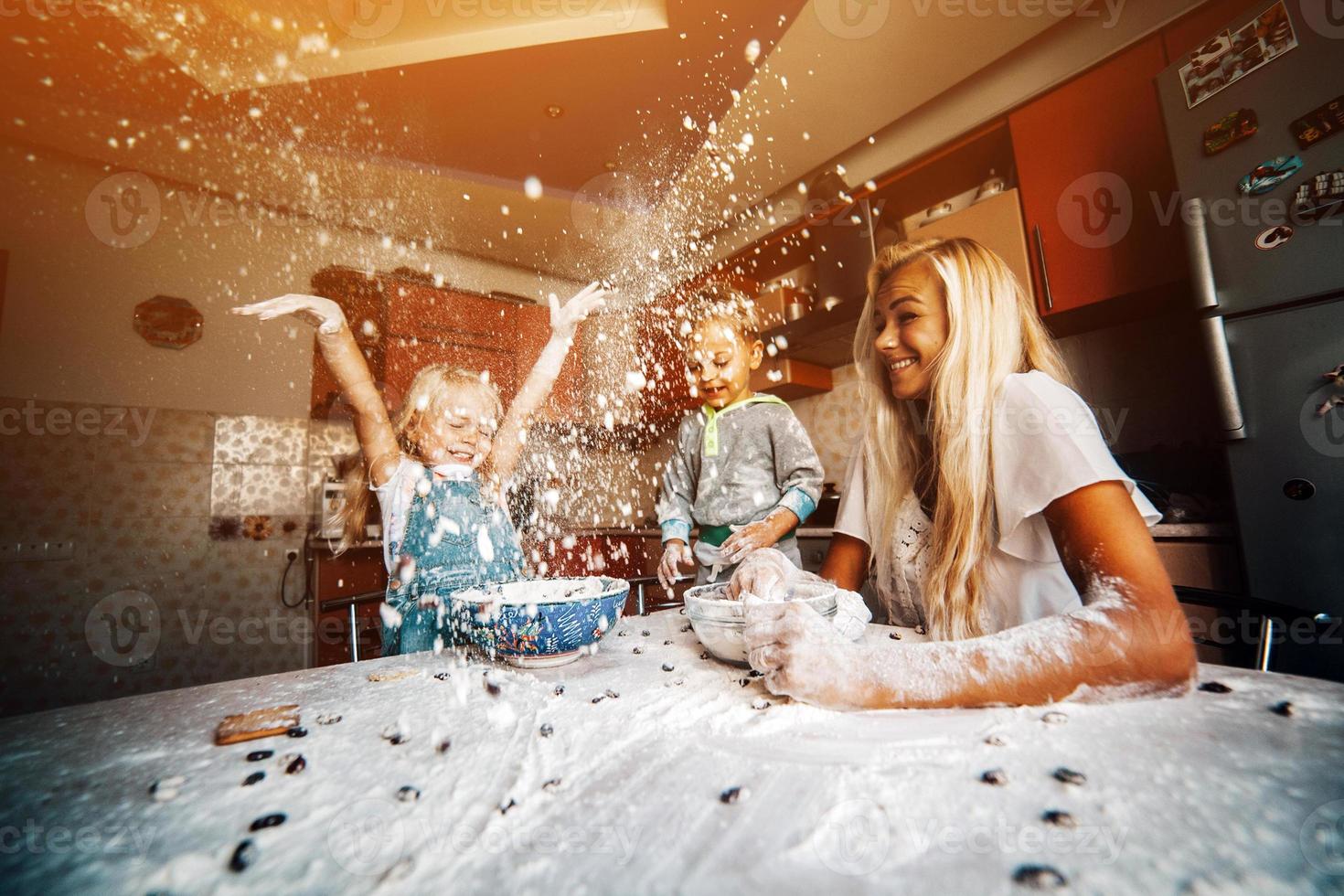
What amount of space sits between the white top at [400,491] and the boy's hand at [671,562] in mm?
694

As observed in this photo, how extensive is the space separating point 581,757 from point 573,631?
0.35 metres

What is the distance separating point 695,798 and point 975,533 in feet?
Result: 2.68

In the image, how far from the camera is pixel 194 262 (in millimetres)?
3602

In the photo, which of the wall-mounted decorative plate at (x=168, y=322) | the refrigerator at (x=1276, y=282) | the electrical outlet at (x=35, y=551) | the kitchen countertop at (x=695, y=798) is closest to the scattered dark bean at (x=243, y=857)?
the kitchen countertop at (x=695, y=798)

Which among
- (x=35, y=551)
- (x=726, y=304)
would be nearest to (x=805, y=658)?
(x=726, y=304)

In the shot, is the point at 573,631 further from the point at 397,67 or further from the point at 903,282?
the point at 397,67

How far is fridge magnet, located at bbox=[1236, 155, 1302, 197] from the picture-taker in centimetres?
154

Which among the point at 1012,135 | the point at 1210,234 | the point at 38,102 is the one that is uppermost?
the point at 38,102

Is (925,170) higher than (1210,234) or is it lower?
higher

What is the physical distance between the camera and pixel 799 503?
2.01 meters

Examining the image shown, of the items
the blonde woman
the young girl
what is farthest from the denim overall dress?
the blonde woman

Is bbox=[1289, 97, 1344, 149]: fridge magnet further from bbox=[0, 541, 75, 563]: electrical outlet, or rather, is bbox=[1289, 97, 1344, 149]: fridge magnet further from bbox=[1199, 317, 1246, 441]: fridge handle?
bbox=[0, 541, 75, 563]: electrical outlet

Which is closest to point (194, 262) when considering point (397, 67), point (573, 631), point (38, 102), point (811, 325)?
point (38, 102)

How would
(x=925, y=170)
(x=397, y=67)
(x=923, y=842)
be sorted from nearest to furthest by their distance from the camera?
(x=923, y=842) → (x=397, y=67) → (x=925, y=170)
